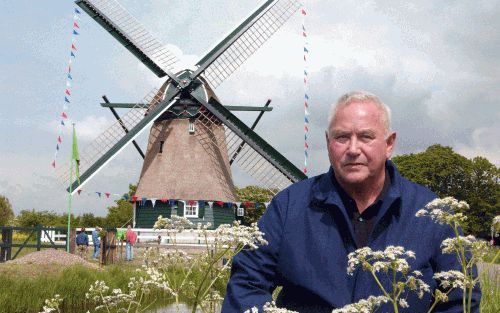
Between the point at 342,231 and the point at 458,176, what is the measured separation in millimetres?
48811

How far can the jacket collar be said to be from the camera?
9.98 ft

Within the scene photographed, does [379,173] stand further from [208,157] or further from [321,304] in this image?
[208,157]

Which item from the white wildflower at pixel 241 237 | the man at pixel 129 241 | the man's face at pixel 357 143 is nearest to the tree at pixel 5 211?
the man at pixel 129 241

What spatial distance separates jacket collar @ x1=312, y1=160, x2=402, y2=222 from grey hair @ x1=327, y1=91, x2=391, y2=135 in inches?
10.0

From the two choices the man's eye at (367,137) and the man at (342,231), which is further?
the man's eye at (367,137)

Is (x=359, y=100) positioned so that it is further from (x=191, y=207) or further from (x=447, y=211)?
(x=191, y=207)

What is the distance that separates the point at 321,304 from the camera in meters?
2.97

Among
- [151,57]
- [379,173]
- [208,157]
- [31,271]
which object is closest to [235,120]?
[208,157]

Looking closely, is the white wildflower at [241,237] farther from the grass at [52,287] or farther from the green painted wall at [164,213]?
the green painted wall at [164,213]

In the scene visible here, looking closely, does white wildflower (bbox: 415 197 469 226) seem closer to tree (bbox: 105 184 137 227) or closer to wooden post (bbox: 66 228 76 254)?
wooden post (bbox: 66 228 76 254)

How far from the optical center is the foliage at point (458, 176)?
158ft

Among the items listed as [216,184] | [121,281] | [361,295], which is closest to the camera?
[361,295]

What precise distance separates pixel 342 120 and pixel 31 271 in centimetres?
1138

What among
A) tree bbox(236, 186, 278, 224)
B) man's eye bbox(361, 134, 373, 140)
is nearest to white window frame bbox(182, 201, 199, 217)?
man's eye bbox(361, 134, 373, 140)
